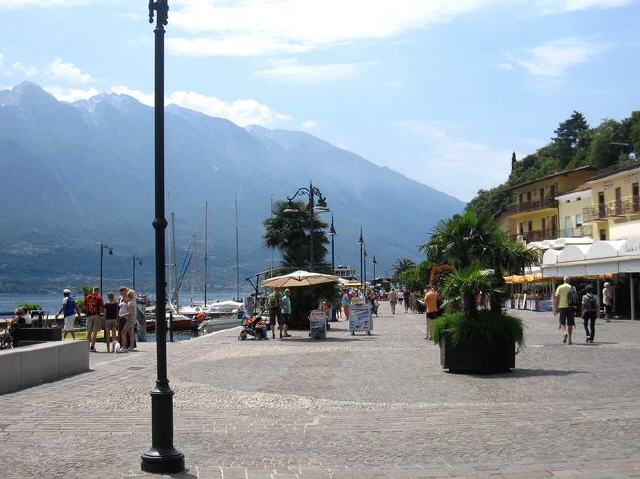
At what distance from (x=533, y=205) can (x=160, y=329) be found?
74460 mm

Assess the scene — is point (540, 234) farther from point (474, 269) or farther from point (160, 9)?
point (160, 9)

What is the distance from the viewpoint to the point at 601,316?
133 ft

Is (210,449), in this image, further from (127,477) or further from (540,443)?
(540,443)

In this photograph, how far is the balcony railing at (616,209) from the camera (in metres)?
50.4

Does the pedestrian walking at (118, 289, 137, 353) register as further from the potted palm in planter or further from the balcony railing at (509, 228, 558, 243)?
the balcony railing at (509, 228, 558, 243)

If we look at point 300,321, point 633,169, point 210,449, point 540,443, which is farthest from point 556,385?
point 633,169

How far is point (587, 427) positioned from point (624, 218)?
45491 millimetres

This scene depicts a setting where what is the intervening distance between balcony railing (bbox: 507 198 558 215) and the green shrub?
196ft

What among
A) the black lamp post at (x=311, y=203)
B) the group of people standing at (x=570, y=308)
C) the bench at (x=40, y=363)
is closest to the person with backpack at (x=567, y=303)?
the group of people standing at (x=570, y=308)

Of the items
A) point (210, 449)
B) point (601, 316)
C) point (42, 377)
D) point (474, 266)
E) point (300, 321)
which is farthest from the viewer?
point (601, 316)

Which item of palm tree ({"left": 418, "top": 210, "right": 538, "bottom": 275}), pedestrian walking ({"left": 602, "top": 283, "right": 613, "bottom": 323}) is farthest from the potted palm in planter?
pedestrian walking ({"left": 602, "top": 283, "right": 613, "bottom": 323})

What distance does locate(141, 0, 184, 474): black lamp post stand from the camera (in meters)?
7.35

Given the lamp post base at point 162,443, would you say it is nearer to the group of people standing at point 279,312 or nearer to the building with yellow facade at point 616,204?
the group of people standing at point 279,312

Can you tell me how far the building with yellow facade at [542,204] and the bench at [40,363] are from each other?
58.3 m
